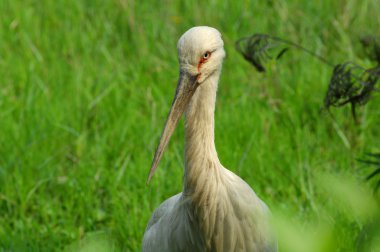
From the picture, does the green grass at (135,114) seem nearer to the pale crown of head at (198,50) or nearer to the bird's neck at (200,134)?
the bird's neck at (200,134)

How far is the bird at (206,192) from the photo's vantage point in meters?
2.68

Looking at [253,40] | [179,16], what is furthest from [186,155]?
[179,16]

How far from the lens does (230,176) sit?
2955mm

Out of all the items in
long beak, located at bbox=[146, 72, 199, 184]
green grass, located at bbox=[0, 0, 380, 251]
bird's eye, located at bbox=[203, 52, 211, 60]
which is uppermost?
bird's eye, located at bbox=[203, 52, 211, 60]

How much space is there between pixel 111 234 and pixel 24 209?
0.67 meters

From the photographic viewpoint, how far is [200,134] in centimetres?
279

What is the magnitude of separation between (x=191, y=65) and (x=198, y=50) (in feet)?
0.22

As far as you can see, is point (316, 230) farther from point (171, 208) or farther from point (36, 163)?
point (36, 163)

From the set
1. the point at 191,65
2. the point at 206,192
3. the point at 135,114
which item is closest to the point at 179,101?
the point at 191,65

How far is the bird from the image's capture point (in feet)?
8.80

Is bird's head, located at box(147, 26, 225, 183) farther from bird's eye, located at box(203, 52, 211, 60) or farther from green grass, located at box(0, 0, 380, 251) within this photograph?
green grass, located at box(0, 0, 380, 251)

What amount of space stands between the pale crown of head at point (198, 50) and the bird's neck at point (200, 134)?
91 millimetres

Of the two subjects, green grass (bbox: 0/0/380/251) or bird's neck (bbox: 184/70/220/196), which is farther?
green grass (bbox: 0/0/380/251)

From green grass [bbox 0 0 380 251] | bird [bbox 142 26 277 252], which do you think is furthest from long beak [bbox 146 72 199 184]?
green grass [bbox 0 0 380 251]
